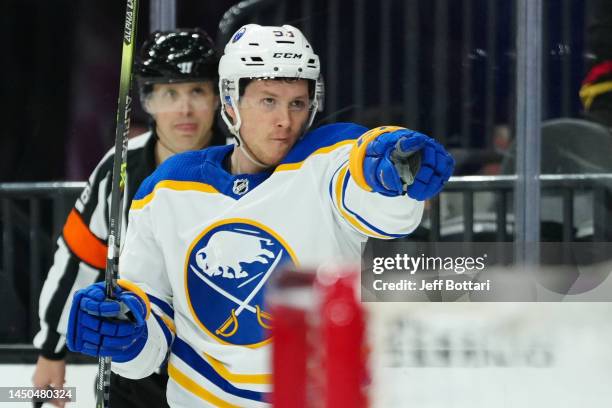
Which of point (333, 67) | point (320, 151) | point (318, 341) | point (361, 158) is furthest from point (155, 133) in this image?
point (318, 341)

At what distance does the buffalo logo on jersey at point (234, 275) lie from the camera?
1.94 meters

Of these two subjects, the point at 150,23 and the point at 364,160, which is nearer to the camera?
the point at 364,160

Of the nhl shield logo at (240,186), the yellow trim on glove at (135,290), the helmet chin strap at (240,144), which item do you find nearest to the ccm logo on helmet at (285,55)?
the helmet chin strap at (240,144)

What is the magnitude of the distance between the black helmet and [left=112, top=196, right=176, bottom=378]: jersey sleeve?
0.68m

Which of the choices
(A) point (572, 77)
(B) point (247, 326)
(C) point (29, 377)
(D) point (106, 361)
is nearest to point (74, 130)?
(C) point (29, 377)

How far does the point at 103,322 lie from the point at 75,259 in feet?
2.97

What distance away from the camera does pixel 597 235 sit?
2.91 m

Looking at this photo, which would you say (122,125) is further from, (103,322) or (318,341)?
(318,341)

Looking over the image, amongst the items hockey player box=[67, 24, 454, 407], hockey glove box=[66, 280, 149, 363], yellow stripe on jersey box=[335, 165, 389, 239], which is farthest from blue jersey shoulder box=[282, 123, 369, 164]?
hockey glove box=[66, 280, 149, 363]

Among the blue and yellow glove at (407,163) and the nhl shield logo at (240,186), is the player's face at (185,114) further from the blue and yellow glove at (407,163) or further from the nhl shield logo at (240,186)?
the blue and yellow glove at (407,163)

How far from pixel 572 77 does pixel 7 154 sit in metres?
1.49

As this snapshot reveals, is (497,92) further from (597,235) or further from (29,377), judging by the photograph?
(29,377)

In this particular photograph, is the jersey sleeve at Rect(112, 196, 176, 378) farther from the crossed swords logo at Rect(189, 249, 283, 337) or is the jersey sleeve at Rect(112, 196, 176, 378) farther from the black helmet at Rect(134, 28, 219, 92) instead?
the black helmet at Rect(134, 28, 219, 92)

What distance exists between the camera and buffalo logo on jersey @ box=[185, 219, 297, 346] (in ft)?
6.36
